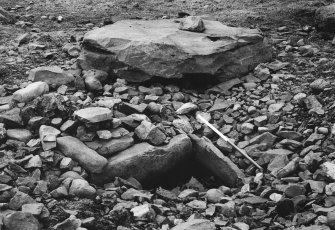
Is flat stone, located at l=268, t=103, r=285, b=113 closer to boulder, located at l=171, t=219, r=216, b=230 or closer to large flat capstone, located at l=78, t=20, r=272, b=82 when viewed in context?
large flat capstone, located at l=78, t=20, r=272, b=82

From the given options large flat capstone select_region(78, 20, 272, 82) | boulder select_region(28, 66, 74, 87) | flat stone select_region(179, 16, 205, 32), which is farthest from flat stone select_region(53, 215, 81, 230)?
flat stone select_region(179, 16, 205, 32)

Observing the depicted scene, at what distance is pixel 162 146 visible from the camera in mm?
3812

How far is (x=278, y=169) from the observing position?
363 cm

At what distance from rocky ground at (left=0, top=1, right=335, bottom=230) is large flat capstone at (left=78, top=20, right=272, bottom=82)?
6.0 inches

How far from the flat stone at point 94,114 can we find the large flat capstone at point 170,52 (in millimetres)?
1025

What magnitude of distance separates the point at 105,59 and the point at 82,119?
1314mm

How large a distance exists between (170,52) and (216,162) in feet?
4.72

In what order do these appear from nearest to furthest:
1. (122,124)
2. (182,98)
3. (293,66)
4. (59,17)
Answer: (122,124) → (182,98) → (293,66) → (59,17)

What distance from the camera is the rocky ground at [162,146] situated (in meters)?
3.05

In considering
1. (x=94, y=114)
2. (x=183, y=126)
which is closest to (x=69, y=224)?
(x=94, y=114)

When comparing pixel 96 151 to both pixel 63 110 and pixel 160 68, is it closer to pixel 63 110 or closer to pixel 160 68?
pixel 63 110

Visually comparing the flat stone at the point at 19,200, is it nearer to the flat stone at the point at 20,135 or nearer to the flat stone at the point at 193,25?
the flat stone at the point at 20,135

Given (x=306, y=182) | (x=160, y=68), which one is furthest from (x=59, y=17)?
(x=306, y=182)

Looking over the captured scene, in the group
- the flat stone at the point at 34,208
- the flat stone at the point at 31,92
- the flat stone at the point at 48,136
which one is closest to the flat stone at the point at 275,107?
the flat stone at the point at 48,136
